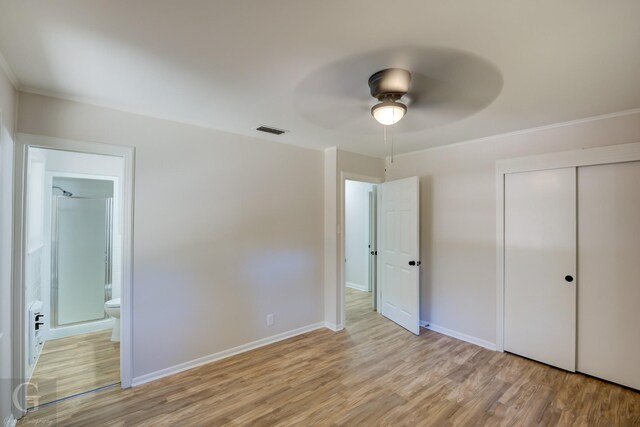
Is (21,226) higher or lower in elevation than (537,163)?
lower

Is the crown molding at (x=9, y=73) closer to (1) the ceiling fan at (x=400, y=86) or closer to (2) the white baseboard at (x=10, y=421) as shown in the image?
(1) the ceiling fan at (x=400, y=86)

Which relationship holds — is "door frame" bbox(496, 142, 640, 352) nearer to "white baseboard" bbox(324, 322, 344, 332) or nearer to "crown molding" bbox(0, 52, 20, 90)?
"white baseboard" bbox(324, 322, 344, 332)

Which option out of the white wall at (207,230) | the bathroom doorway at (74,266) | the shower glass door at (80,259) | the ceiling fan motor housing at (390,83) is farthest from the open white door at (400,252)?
the shower glass door at (80,259)

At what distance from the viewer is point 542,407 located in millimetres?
2307

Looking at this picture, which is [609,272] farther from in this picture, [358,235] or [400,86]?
[358,235]

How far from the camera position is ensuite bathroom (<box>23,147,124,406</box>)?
3.11 meters

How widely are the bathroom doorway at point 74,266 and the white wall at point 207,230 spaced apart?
21.2 inches

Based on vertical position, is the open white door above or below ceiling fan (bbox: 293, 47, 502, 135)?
below

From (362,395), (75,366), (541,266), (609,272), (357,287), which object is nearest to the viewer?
(362,395)

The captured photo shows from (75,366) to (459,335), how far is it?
4.21 meters

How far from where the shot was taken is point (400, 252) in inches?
158

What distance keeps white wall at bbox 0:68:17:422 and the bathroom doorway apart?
87 cm

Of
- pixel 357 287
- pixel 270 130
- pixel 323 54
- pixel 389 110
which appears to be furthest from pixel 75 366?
pixel 357 287

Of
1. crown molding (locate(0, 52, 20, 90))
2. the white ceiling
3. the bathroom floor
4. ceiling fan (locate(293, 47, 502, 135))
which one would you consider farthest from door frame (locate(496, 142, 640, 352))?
crown molding (locate(0, 52, 20, 90))
